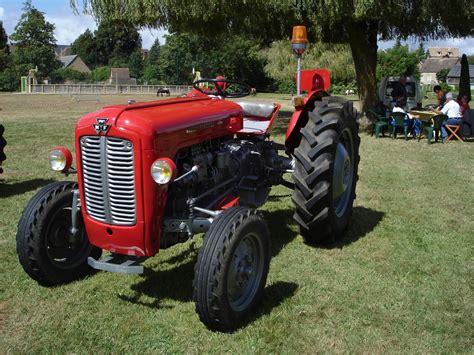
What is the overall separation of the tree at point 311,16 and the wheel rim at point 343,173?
22.4 feet

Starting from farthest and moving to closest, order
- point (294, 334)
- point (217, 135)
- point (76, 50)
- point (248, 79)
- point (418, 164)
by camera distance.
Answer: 1. point (76, 50)
2. point (248, 79)
3. point (418, 164)
4. point (217, 135)
5. point (294, 334)

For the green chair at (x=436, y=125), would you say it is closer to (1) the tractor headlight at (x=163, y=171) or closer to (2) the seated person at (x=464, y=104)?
(2) the seated person at (x=464, y=104)

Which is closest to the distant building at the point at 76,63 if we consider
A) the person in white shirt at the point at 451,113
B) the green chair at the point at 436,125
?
the person in white shirt at the point at 451,113

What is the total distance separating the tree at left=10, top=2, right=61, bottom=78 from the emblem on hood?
2796 inches

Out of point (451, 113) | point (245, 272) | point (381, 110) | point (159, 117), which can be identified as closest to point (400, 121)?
point (451, 113)

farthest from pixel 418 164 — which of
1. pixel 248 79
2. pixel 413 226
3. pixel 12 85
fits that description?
pixel 12 85

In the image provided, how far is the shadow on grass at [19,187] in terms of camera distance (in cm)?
734

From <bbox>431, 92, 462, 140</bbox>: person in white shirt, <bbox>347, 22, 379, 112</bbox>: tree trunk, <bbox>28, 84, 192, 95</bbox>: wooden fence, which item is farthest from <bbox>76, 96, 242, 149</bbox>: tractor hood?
<bbox>28, 84, 192, 95</bbox>: wooden fence

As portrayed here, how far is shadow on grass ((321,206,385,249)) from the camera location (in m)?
5.31

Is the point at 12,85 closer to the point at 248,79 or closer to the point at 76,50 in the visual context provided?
the point at 248,79

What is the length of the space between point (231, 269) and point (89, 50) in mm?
115946

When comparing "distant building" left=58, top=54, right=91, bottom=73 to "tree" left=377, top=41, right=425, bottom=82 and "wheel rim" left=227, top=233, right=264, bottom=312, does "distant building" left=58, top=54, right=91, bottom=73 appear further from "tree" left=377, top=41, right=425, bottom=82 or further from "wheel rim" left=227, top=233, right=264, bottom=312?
"wheel rim" left=227, top=233, right=264, bottom=312

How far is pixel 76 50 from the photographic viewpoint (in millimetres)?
115125

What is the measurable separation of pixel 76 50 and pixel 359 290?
120763 mm
